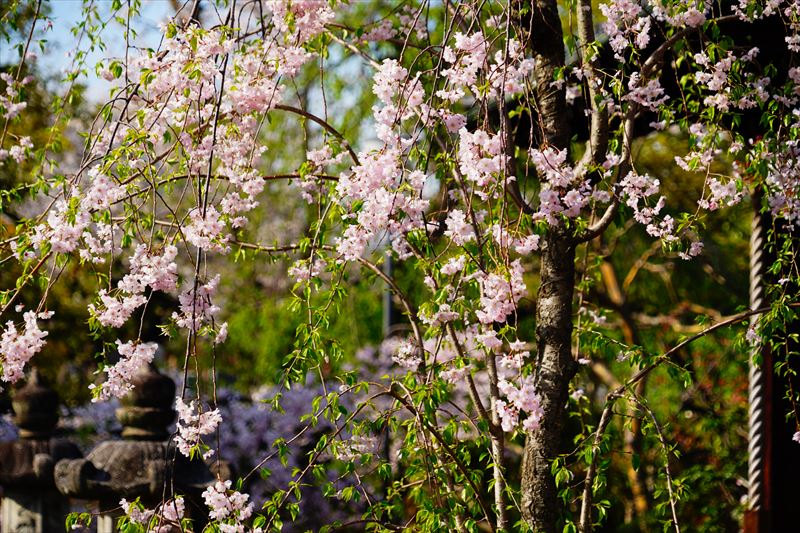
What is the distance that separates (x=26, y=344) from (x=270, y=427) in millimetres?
3873

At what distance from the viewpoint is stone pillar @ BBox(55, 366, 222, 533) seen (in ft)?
9.88

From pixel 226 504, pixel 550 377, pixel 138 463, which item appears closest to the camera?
pixel 226 504

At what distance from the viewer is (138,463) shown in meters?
3.05

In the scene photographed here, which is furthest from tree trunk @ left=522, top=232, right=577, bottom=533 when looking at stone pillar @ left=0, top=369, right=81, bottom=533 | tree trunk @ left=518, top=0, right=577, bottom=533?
stone pillar @ left=0, top=369, right=81, bottom=533

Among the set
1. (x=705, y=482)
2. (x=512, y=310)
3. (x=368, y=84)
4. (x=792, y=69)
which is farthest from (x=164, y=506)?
(x=368, y=84)

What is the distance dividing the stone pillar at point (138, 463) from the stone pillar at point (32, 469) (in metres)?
0.59

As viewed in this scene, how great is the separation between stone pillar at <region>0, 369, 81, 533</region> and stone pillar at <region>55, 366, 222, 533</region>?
590 mm

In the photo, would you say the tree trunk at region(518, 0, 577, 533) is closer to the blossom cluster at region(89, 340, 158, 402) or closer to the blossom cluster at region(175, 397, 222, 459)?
the blossom cluster at region(175, 397, 222, 459)

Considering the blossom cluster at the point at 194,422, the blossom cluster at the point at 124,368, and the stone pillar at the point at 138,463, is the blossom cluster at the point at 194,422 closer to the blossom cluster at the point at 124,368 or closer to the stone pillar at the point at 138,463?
the blossom cluster at the point at 124,368

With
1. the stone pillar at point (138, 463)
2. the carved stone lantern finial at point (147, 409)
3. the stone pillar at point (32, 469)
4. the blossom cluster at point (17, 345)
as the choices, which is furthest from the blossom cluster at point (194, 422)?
the stone pillar at point (32, 469)

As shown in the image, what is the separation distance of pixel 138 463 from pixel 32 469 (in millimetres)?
971

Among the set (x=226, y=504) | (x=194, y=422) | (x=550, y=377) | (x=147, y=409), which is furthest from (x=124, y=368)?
(x=550, y=377)

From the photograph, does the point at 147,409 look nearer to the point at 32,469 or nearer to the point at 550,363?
the point at 32,469

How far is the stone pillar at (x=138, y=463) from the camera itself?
3.01m
